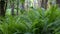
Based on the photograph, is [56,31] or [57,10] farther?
[57,10]

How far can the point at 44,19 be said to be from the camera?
426 cm

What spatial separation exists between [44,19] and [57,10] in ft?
1.56

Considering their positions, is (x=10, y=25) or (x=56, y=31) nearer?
(x=56, y=31)

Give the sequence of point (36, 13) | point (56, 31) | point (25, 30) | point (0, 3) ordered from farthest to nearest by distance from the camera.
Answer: point (0, 3) < point (36, 13) < point (25, 30) < point (56, 31)

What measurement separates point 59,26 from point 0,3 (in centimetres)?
244

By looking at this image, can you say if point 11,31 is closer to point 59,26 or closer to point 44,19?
point 44,19

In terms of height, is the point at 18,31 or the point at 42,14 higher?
the point at 42,14

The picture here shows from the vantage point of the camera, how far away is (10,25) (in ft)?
13.9

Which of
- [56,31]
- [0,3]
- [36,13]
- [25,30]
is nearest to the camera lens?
[56,31]

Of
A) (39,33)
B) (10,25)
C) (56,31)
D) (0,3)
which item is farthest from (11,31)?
(0,3)

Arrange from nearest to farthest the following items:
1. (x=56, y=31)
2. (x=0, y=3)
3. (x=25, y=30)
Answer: (x=56, y=31) < (x=25, y=30) < (x=0, y=3)

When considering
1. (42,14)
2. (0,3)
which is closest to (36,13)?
(42,14)

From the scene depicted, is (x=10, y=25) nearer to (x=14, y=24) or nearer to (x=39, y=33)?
(x=14, y=24)

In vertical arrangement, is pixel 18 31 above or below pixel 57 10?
below
